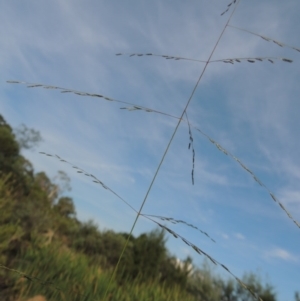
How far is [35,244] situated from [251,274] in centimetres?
807

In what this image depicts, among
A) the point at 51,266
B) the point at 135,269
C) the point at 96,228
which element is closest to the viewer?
the point at 51,266

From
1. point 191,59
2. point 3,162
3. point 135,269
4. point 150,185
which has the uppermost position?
point 3,162

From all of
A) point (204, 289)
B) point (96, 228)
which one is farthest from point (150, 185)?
point (96, 228)

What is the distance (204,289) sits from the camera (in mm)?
11891

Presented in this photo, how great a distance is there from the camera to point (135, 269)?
11.0 metres

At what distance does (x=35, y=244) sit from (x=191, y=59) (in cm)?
743

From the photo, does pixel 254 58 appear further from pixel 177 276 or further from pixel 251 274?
pixel 251 274

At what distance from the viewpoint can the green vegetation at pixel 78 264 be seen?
5336 millimetres

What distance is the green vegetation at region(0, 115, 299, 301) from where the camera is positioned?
534cm

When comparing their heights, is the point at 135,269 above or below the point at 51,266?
above

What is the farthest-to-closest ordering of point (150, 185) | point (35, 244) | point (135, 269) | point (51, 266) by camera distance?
point (135, 269) < point (35, 244) < point (51, 266) < point (150, 185)

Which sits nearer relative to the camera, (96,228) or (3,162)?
(96,228)

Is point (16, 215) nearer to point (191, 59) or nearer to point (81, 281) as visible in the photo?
point (81, 281)

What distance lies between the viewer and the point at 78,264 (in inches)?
266
